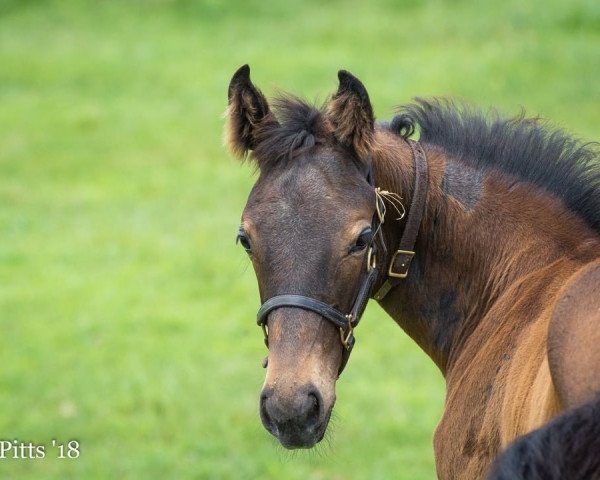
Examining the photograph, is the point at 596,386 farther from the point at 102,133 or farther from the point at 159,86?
the point at 159,86

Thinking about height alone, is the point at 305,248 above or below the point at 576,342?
above

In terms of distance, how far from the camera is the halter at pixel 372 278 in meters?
3.80

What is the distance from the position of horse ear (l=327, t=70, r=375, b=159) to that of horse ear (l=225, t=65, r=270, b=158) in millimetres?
346

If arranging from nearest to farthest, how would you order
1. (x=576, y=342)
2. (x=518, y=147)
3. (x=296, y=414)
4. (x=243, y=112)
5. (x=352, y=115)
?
1. (x=576, y=342)
2. (x=296, y=414)
3. (x=352, y=115)
4. (x=243, y=112)
5. (x=518, y=147)

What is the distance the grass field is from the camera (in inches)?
359

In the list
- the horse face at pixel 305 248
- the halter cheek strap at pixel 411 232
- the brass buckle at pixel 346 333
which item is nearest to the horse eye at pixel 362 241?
the horse face at pixel 305 248

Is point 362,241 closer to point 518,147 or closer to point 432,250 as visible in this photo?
point 432,250

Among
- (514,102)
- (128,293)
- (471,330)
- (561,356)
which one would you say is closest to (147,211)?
(128,293)

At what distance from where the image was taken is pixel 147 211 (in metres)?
14.8

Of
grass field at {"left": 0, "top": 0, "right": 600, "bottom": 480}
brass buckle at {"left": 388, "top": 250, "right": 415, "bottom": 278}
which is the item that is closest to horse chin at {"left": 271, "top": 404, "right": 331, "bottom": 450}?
grass field at {"left": 0, "top": 0, "right": 600, "bottom": 480}

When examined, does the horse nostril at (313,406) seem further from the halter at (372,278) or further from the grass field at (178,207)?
the grass field at (178,207)

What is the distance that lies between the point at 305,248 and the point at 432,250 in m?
0.79

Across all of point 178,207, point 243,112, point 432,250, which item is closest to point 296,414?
point 432,250

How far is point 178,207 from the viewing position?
49.0 ft
